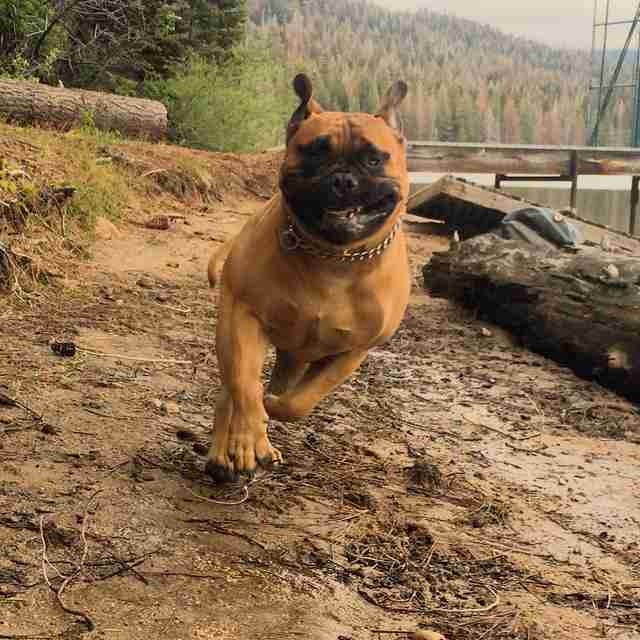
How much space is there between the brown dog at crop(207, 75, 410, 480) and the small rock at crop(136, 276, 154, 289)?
398 centimetres

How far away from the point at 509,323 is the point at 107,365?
3.69 meters

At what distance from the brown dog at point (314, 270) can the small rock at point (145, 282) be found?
3983 millimetres

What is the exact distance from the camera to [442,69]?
26.2m

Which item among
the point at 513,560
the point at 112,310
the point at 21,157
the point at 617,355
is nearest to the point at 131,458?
the point at 513,560

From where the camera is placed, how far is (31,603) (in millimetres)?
2572

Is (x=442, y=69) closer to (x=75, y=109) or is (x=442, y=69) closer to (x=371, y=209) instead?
(x=75, y=109)

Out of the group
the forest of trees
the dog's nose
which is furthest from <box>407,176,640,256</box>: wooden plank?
the dog's nose

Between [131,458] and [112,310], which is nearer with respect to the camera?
[131,458]

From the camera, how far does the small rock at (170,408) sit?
4.47 metres

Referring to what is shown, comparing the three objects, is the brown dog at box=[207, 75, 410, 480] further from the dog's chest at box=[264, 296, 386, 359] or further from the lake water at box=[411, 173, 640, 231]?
the lake water at box=[411, 173, 640, 231]

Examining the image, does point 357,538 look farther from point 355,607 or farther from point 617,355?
point 617,355

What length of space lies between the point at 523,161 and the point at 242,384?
44.7 feet

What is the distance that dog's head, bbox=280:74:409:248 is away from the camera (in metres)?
2.88

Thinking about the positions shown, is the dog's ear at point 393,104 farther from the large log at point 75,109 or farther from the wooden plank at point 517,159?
the wooden plank at point 517,159
